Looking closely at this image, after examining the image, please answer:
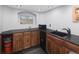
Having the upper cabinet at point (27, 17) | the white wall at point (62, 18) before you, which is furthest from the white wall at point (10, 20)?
the white wall at point (62, 18)

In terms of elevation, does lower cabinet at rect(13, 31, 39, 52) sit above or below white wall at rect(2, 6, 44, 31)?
below

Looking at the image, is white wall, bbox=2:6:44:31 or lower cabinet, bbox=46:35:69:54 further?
lower cabinet, bbox=46:35:69:54

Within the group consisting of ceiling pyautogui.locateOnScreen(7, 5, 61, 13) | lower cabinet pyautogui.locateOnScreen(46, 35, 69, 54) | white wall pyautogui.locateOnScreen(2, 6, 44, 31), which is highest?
ceiling pyautogui.locateOnScreen(7, 5, 61, 13)

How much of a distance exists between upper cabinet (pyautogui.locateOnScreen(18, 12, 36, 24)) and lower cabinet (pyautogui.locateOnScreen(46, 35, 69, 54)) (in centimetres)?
36

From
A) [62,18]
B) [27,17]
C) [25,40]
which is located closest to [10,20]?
[27,17]

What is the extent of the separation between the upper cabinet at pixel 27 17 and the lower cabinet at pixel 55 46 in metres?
0.36

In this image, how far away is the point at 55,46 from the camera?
1.46 metres

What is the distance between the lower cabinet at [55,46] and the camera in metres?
1.40

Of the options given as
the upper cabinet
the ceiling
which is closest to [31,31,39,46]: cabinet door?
the upper cabinet

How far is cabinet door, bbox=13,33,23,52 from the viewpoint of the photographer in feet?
4.30

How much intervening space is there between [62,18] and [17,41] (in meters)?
0.75

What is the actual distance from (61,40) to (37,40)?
376mm

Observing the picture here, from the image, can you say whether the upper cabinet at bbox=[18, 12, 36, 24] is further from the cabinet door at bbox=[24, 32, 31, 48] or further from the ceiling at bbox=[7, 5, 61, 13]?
the cabinet door at bbox=[24, 32, 31, 48]

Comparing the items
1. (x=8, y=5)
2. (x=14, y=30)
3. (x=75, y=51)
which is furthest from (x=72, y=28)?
(x=8, y=5)
